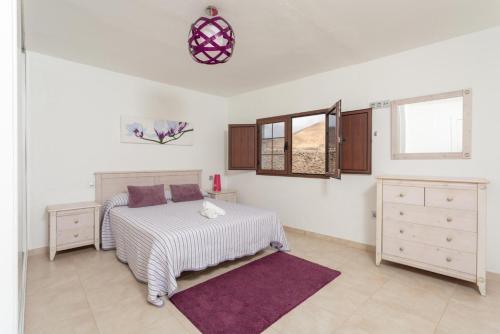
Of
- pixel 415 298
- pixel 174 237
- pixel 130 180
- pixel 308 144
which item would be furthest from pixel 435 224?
pixel 130 180

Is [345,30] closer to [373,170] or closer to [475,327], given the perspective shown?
[373,170]

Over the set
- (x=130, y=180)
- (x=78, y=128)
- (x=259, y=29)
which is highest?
(x=259, y=29)

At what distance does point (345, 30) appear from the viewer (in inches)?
102

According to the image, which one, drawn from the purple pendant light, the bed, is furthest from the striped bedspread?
the purple pendant light

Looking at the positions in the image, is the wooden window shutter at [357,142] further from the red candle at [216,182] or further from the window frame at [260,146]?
the red candle at [216,182]

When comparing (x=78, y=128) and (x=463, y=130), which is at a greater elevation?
(x=78, y=128)

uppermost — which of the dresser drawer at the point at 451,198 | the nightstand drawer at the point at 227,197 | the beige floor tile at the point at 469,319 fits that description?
the dresser drawer at the point at 451,198

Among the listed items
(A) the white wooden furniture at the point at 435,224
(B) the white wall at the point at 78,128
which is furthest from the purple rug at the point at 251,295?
(B) the white wall at the point at 78,128

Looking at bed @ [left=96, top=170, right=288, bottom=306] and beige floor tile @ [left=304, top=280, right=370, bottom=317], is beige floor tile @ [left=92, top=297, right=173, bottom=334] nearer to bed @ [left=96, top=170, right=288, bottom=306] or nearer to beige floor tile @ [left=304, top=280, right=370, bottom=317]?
bed @ [left=96, top=170, right=288, bottom=306]

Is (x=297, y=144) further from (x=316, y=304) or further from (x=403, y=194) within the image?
(x=316, y=304)

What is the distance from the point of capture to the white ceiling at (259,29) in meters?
2.18

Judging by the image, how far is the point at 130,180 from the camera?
390cm

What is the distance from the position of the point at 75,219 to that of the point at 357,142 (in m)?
3.87
